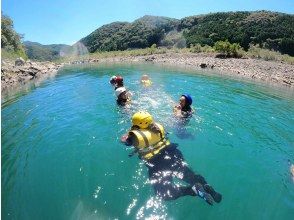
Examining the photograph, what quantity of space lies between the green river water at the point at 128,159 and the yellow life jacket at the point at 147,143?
414mm

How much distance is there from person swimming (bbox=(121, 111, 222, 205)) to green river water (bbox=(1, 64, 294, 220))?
0.70ft

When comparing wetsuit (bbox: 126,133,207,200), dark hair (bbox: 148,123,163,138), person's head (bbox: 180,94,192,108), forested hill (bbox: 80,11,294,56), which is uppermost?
dark hair (bbox: 148,123,163,138)

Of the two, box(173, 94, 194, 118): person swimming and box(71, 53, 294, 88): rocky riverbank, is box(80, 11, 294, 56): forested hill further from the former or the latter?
box(173, 94, 194, 118): person swimming

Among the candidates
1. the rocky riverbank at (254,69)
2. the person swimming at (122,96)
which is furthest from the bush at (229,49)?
the person swimming at (122,96)

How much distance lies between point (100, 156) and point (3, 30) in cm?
3734

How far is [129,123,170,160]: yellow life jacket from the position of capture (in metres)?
8.84

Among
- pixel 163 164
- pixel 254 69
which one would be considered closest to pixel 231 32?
pixel 254 69

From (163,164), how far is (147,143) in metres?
0.80

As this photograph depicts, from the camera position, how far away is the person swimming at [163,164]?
7.33 metres

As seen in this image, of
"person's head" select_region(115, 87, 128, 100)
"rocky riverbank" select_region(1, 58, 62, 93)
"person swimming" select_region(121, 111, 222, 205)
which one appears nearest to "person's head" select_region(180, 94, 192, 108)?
"person's head" select_region(115, 87, 128, 100)

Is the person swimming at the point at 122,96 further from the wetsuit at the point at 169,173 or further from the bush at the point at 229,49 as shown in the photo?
the bush at the point at 229,49

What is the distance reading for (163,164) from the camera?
8602mm

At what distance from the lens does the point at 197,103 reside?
55.0 ft

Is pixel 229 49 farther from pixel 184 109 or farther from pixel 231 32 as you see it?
pixel 184 109
